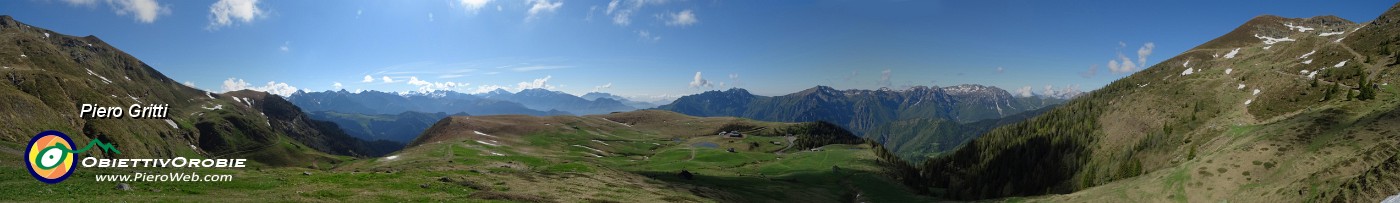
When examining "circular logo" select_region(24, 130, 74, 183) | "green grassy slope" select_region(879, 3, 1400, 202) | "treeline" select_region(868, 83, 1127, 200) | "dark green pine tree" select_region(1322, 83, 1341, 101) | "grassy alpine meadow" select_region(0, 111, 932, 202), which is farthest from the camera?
"treeline" select_region(868, 83, 1127, 200)

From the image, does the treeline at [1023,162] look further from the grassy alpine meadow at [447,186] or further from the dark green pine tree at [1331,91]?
the dark green pine tree at [1331,91]

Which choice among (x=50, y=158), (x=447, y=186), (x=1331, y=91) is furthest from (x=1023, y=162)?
(x=50, y=158)

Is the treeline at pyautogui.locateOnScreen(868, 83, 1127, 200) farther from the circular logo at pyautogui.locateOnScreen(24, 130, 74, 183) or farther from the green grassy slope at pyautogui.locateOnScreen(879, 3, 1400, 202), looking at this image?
the circular logo at pyautogui.locateOnScreen(24, 130, 74, 183)

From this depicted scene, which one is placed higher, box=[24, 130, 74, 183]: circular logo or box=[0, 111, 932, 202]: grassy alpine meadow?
box=[24, 130, 74, 183]: circular logo

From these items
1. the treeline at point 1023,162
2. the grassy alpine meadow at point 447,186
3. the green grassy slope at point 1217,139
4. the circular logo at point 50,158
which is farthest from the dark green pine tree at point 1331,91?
the circular logo at point 50,158

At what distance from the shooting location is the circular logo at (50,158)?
34625 millimetres

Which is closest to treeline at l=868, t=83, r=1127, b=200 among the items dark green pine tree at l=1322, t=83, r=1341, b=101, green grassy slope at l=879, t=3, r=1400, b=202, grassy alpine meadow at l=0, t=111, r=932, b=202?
green grassy slope at l=879, t=3, r=1400, b=202

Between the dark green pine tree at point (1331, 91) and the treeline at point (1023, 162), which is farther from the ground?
the dark green pine tree at point (1331, 91)

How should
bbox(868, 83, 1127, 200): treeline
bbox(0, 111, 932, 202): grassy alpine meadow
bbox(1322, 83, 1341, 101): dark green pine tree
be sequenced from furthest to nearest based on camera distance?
1. bbox(868, 83, 1127, 200): treeline
2. bbox(1322, 83, 1341, 101): dark green pine tree
3. bbox(0, 111, 932, 202): grassy alpine meadow

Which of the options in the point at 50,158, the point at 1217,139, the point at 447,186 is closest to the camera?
the point at 50,158

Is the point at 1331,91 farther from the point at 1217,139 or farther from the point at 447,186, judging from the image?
the point at 447,186

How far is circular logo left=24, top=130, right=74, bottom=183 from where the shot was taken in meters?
34.6

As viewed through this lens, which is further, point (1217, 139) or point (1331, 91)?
point (1331, 91)

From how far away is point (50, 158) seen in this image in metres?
34.8
